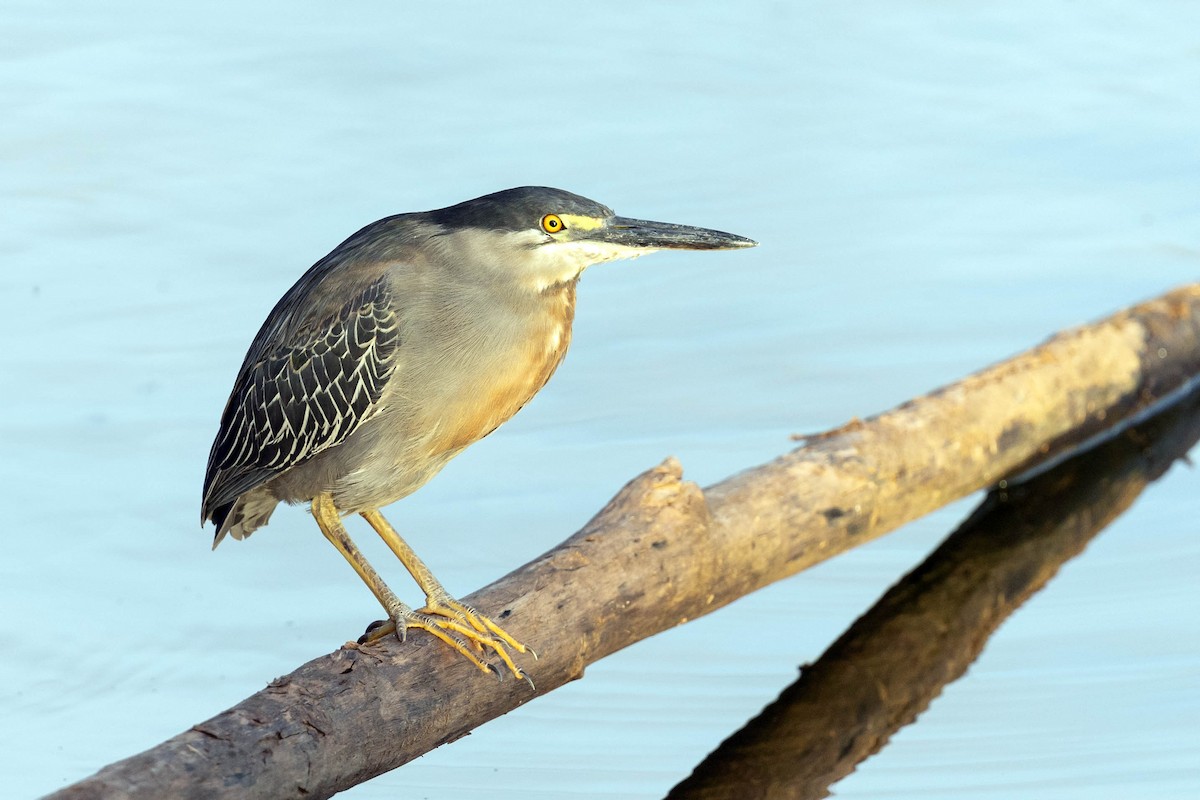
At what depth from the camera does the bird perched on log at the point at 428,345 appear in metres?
5.02

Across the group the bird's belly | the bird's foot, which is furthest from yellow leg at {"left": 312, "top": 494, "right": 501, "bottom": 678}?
the bird's belly

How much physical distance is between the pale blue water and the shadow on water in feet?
0.33

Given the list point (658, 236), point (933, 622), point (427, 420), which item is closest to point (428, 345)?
point (427, 420)

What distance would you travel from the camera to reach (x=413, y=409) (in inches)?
199

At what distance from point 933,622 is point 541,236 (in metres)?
2.51

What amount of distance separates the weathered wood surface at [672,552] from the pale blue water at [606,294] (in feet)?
1.37

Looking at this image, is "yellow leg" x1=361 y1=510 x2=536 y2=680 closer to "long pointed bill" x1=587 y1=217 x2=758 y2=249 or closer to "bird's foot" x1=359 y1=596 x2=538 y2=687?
"bird's foot" x1=359 y1=596 x2=538 y2=687

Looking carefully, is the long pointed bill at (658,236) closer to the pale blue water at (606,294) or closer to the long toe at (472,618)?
the long toe at (472,618)

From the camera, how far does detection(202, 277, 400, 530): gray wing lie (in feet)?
16.7

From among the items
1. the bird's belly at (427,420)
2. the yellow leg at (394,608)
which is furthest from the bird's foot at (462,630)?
the bird's belly at (427,420)

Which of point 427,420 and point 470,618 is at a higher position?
point 427,420

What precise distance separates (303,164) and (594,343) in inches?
98.7

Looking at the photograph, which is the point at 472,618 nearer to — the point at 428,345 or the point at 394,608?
the point at 394,608

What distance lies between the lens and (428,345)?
5039 millimetres
